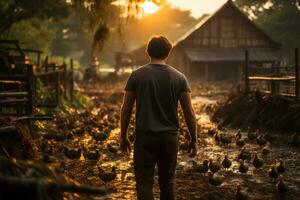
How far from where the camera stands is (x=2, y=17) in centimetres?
2980

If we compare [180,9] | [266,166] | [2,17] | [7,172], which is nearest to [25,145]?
[7,172]

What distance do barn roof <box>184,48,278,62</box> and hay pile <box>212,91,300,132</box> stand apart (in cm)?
2541

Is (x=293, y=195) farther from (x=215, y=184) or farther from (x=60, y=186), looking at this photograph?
(x=60, y=186)

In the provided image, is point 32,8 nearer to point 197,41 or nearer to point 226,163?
point 197,41

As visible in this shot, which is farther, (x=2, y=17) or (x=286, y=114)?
(x=2, y=17)

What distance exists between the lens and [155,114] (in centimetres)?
534

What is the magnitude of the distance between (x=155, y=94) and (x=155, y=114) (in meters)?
0.23

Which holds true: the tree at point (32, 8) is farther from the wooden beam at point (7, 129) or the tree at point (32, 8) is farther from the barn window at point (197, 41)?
the wooden beam at point (7, 129)

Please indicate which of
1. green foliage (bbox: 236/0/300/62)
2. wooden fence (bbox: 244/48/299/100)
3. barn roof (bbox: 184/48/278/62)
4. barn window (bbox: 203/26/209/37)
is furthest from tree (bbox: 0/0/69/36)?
green foliage (bbox: 236/0/300/62)

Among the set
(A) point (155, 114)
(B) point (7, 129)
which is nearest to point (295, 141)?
(A) point (155, 114)

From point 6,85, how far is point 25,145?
18.4ft

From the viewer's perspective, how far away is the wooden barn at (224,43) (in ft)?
149

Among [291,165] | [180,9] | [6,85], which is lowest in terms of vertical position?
[291,165]

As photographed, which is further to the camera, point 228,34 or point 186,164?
point 228,34
